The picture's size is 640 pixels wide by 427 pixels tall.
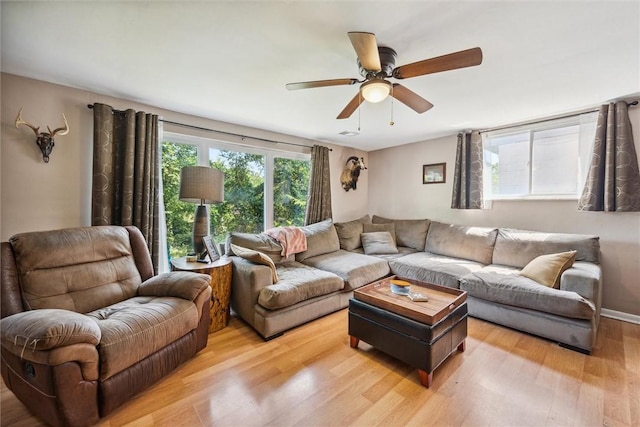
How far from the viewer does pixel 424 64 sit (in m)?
1.54

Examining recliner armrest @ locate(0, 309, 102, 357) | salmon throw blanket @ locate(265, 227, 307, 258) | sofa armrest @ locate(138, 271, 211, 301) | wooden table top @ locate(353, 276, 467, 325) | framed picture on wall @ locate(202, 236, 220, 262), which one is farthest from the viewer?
salmon throw blanket @ locate(265, 227, 307, 258)

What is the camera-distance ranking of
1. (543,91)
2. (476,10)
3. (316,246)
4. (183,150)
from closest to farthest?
(476,10) < (543,91) < (183,150) < (316,246)

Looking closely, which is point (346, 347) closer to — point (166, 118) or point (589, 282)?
point (589, 282)

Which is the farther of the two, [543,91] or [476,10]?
[543,91]

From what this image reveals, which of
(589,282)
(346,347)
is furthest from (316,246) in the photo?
(589,282)

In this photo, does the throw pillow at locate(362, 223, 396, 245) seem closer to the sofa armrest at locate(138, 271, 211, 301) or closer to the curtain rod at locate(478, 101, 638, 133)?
the curtain rod at locate(478, 101, 638, 133)

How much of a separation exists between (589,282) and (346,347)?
212 cm

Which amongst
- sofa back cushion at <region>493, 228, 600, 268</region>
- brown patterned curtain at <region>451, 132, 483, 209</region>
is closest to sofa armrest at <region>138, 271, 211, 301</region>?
sofa back cushion at <region>493, 228, 600, 268</region>

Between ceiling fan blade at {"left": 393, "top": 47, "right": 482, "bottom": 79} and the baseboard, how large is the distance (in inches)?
128

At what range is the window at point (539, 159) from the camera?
9.56 ft

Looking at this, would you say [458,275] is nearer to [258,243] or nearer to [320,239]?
[320,239]

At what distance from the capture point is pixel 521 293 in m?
2.35

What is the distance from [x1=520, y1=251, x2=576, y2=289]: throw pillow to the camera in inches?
93.7

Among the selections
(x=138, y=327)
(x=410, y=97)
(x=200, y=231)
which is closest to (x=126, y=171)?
(x=200, y=231)
